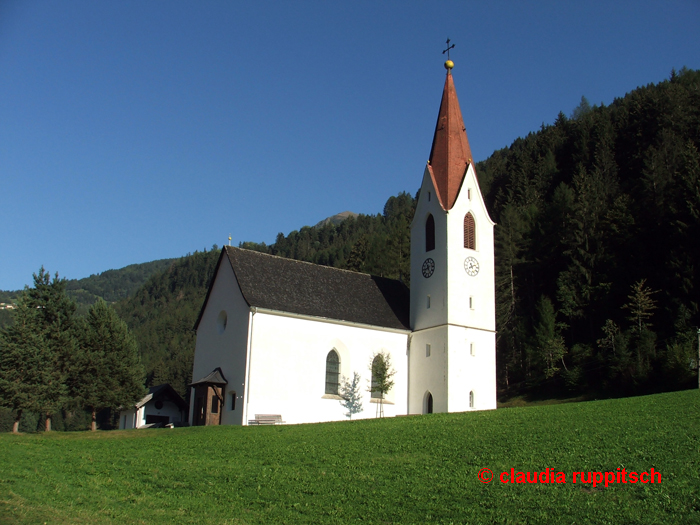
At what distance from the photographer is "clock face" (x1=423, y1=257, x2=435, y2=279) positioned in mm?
35781

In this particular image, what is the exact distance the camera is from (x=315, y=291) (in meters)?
35.1

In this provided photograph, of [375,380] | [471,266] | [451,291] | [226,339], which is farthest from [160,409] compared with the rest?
[471,266]

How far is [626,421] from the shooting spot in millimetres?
19328

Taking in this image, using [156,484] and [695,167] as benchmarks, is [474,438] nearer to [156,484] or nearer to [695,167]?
[156,484]

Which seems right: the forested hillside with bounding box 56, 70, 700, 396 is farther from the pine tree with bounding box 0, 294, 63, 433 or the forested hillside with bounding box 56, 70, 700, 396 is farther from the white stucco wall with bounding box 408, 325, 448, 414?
the pine tree with bounding box 0, 294, 63, 433

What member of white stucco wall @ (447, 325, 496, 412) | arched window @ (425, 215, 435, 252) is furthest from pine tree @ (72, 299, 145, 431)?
white stucco wall @ (447, 325, 496, 412)

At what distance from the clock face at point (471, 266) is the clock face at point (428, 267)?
1814 mm

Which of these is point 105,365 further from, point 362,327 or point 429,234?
point 429,234

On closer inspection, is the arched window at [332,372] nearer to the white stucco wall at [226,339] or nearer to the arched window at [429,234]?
the white stucco wall at [226,339]

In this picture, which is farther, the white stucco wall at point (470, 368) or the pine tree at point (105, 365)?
the pine tree at point (105, 365)

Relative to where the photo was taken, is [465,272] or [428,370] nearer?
[428,370]

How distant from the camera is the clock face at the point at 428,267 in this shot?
35781 millimetres

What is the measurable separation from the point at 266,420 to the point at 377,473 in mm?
15302

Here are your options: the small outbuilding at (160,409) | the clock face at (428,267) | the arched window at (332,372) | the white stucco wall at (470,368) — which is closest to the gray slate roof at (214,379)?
the arched window at (332,372)
